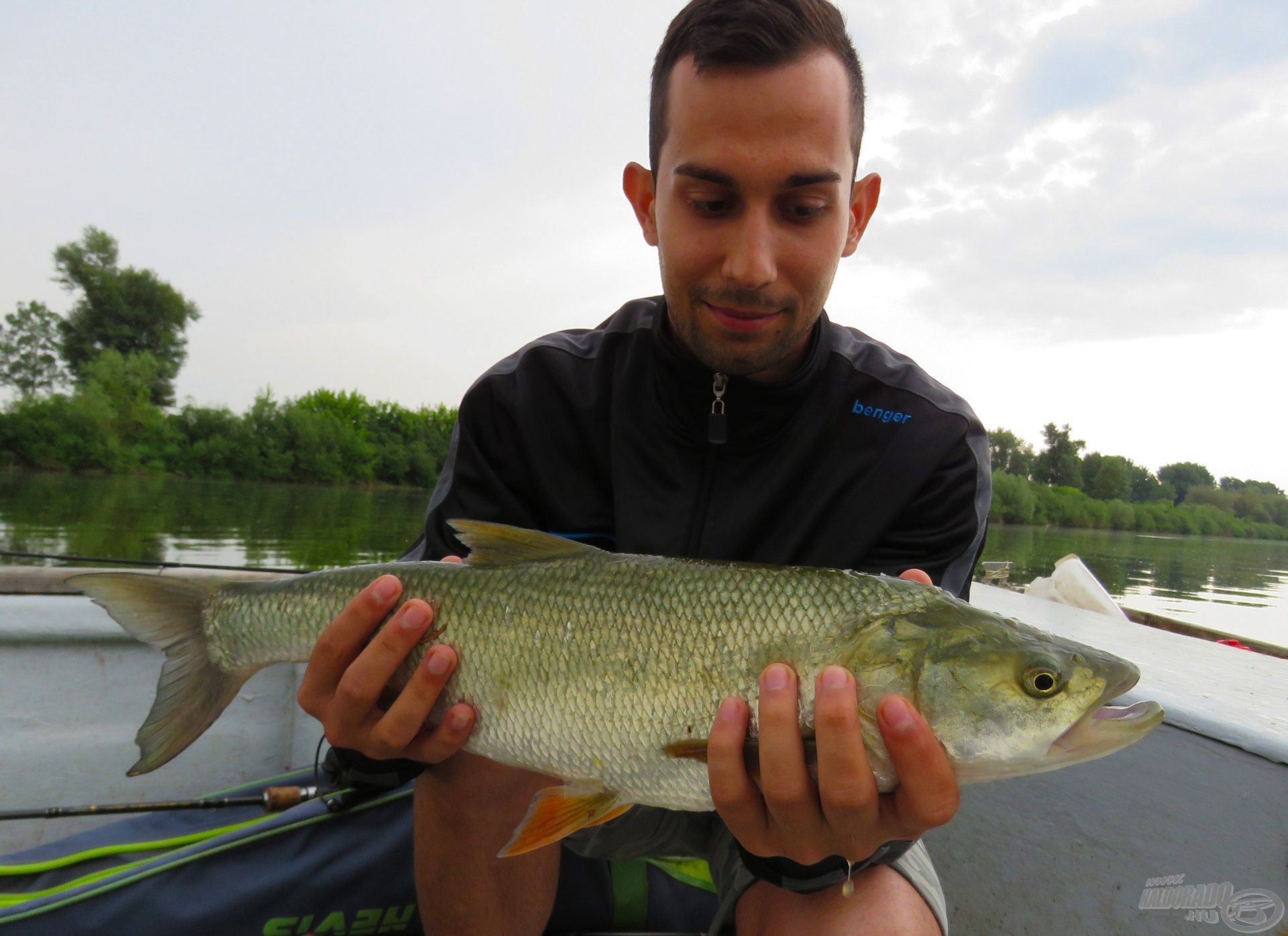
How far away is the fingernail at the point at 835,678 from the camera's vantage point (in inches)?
54.9

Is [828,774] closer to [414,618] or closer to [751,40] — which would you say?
[414,618]

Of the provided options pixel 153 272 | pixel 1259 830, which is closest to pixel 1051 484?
pixel 1259 830

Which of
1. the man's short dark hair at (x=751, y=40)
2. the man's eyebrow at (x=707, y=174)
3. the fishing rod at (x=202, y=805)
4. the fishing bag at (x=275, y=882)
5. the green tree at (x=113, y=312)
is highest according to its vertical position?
the green tree at (x=113, y=312)

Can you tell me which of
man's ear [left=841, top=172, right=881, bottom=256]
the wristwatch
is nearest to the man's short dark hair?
man's ear [left=841, top=172, right=881, bottom=256]

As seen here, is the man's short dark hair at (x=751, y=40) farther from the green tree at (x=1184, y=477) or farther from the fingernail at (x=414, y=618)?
the green tree at (x=1184, y=477)

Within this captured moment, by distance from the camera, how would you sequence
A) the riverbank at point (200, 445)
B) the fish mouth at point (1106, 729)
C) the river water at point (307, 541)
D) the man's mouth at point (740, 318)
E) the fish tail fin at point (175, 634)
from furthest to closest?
the riverbank at point (200, 445) < the river water at point (307, 541) < the man's mouth at point (740, 318) < the fish tail fin at point (175, 634) < the fish mouth at point (1106, 729)

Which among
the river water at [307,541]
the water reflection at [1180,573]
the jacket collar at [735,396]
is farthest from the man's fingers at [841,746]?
the water reflection at [1180,573]

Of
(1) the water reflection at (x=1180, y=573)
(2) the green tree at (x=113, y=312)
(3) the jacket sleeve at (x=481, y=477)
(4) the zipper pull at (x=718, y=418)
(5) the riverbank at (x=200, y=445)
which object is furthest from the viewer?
(2) the green tree at (x=113, y=312)

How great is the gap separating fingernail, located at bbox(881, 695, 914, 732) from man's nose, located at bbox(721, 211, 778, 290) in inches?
42.8

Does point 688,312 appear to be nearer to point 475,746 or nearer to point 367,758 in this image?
point 475,746

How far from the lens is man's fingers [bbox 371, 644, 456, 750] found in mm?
1639

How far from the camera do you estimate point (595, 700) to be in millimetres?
1598

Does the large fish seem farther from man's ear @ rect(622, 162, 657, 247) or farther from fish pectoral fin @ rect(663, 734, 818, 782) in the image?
man's ear @ rect(622, 162, 657, 247)

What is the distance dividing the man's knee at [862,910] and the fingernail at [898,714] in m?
0.54
